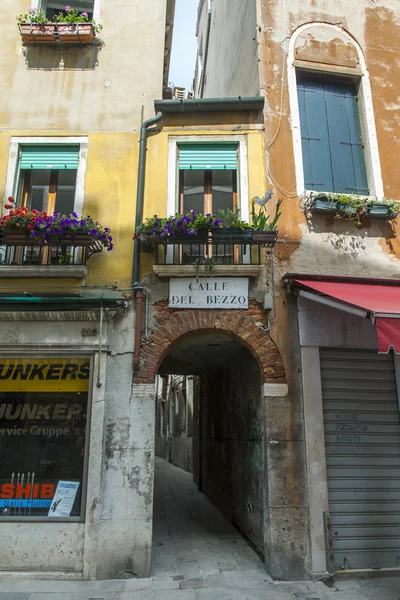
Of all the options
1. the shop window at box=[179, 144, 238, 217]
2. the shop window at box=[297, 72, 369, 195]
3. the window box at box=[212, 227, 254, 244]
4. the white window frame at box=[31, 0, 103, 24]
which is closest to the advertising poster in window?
the window box at box=[212, 227, 254, 244]

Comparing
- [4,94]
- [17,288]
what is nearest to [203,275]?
[17,288]

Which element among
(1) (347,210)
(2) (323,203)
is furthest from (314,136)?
(1) (347,210)

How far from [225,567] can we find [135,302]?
371 centimetres

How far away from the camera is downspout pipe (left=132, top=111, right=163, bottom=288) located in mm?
6355

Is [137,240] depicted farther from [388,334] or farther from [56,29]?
[56,29]

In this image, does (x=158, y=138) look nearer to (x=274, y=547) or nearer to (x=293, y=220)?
(x=293, y=220)

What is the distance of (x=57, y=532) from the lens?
5543 millimetres

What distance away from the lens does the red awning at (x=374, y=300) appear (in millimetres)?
4625

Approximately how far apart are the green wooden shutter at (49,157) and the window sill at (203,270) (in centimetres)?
228

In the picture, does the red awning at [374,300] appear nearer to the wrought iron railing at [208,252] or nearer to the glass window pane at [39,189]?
the wrought iron railing at [208,252]

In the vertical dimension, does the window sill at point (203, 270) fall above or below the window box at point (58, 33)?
below

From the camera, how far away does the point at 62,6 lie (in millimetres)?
8016

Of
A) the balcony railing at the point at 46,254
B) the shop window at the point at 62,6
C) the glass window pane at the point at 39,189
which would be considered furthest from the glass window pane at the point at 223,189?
the shop window at the point at 62,6

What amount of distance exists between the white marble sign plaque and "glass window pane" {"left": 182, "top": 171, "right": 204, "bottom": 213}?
4.29 feet
